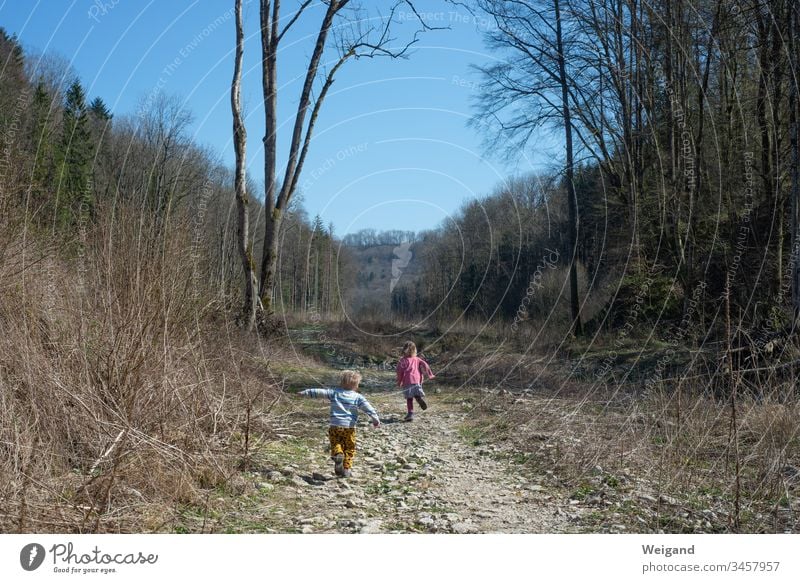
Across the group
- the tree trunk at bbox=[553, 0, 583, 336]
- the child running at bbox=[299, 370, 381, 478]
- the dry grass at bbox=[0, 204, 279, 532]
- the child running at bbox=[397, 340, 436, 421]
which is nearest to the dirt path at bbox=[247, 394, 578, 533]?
the child running at bbox=[299, 370, 381, 478]

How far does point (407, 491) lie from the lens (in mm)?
5977

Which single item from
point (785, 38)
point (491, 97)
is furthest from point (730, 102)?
point (785, 38)

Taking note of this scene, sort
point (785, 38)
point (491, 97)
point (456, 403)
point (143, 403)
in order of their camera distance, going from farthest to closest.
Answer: point (491, 97) → point (456, 403) → point (785, 38) → point (143, 403)

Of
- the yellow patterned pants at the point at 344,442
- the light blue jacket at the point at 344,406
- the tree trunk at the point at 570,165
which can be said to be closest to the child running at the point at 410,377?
the light blue jacket at the point at 344,406

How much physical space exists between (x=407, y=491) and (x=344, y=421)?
34.7 inches

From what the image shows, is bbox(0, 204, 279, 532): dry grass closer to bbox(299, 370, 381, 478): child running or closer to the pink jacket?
bbox(299, 370, 381, 478): child running

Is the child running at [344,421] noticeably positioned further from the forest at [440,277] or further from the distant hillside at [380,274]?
the distant hillside at [380,274]

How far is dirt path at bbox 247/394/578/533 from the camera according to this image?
508cm

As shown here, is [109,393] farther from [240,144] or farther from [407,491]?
[240,144]

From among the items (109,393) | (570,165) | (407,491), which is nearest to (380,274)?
(570,165)

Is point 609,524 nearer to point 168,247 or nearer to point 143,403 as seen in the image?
point 143,403
